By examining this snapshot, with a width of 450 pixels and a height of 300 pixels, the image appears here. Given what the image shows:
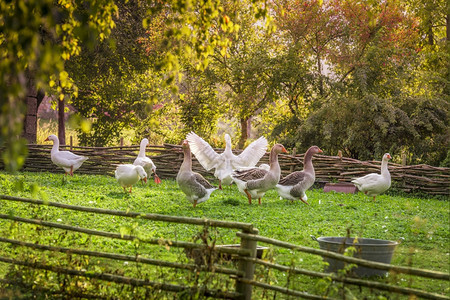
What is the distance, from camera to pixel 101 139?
80.0ft

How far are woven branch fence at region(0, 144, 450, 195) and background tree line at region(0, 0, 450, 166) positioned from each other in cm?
122

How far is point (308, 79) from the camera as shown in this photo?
71.1ft

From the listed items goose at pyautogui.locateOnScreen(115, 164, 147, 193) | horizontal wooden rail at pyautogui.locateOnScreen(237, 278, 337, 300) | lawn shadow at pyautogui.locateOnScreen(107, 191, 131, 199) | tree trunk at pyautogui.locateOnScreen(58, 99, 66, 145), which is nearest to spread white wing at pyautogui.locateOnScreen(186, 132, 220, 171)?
goose at pyautogui.locateOnScreen(115, 164, 147, 193)

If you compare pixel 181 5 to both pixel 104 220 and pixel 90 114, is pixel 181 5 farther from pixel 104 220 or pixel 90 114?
pixel 90 114

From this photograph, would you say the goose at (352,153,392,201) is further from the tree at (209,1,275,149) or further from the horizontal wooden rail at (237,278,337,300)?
the tree at (209,1,275,149)

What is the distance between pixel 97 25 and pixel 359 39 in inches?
727

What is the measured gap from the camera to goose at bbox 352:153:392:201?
12.4m

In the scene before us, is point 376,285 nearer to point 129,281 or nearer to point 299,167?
point 129,281

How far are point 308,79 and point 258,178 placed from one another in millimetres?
11635

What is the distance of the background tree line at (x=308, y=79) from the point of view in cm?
1753

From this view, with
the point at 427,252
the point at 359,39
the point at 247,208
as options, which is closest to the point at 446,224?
the point at 427,252

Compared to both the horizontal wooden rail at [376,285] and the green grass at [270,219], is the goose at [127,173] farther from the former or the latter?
the horizontal wooden rail at [376,285]

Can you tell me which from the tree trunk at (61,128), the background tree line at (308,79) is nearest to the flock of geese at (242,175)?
the background tree line at (308,79)

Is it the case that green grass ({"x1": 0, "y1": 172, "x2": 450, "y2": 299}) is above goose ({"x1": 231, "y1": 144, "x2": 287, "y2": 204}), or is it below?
below
